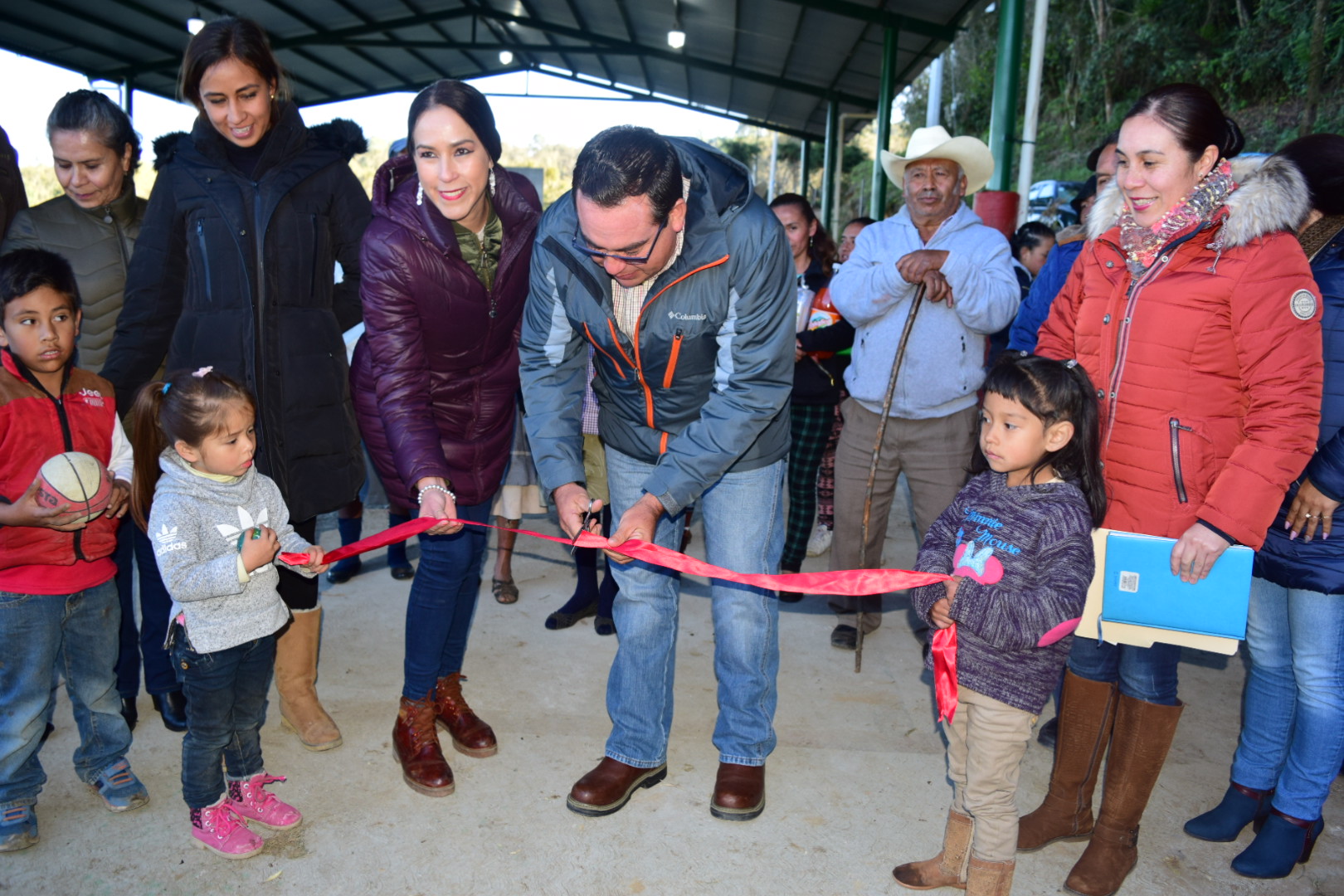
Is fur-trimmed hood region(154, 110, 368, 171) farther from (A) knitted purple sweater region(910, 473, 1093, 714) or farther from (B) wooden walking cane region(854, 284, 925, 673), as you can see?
(A) knitted purple sweater region(910, 473, 1093, 714)

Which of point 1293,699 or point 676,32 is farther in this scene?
point 676,32

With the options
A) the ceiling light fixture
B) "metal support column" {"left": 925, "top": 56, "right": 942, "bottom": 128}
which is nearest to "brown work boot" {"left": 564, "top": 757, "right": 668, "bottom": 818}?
"metal support column" {"left": 925, "top": 56, "right": 942, "bottom": 128}

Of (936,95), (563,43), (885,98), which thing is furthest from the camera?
(563,43)

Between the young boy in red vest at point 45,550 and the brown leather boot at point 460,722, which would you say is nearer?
the young boy in red vest at point 45,550

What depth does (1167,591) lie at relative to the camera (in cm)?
230

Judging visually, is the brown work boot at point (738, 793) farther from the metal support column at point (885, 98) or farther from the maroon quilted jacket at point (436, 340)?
the metal support column at point (885, 98)

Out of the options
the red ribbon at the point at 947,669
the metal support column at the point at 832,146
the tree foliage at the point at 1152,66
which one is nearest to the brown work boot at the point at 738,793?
the red ribbon at the point at 947,669

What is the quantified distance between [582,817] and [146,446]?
5.42ft

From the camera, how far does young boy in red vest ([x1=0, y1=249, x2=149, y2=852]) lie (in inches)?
101

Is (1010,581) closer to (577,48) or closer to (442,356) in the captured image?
(442,356)

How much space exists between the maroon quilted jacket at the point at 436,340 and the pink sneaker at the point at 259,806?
0.93m

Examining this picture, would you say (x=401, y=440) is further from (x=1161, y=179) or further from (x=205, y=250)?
(x=1161, y=179)

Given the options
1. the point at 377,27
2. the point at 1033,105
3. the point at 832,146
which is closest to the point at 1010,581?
the point at 1033,105

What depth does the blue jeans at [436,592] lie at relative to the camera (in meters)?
2.94
